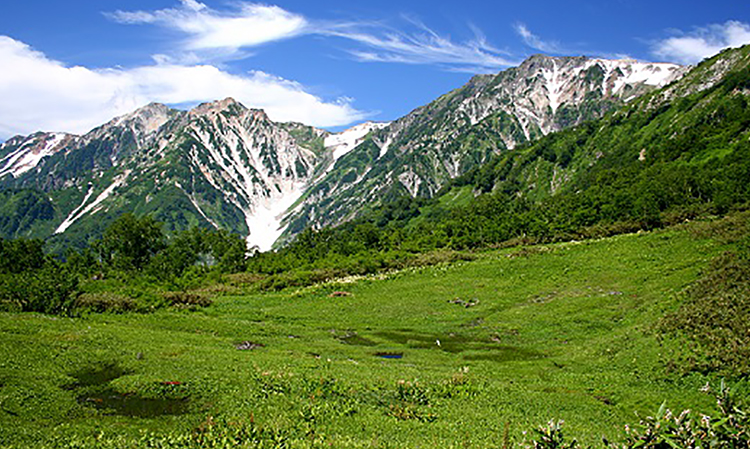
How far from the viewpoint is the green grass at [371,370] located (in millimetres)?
20453

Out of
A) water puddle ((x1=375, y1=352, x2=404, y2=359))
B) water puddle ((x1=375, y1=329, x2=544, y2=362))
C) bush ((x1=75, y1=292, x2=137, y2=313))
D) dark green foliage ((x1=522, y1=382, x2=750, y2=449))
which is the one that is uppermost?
dark green foliage ((x1=522, y1=382, x2=750, y2=449))

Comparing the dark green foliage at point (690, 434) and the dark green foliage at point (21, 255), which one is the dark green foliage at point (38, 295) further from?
the dark green foliage at point (21, 255)

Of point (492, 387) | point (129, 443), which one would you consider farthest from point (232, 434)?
point (492, 387)

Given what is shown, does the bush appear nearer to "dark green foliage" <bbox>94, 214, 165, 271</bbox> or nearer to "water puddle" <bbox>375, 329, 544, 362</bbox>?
"water puddle" <bbox>375, 329, 544, 362</bbox>

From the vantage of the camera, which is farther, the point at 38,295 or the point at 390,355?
the point at 38,295

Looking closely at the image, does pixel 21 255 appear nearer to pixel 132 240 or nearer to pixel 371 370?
pixel 132 240

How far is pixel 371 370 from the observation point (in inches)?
1259

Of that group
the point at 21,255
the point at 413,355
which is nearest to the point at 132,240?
the point at 21,255

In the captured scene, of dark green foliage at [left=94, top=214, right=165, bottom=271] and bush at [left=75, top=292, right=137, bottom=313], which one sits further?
dark green foliage at [left=94, top=214, right=165, bottom=271]

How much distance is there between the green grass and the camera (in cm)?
2045

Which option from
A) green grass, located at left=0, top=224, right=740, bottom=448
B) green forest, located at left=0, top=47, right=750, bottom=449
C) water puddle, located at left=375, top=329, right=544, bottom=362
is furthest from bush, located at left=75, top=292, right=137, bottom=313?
water puddle, located at left=375, top=329, right=544, bottom=362

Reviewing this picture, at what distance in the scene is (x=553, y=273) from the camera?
238ft

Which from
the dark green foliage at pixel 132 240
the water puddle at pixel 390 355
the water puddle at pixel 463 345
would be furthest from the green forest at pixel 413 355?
the dark green foliage at pixel 132 240

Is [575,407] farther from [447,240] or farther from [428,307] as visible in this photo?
[447,240]
